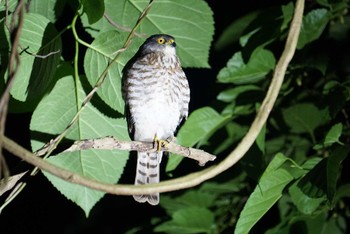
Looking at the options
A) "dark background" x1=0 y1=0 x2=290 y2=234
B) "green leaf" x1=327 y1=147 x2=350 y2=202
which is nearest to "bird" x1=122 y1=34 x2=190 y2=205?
"dark background" x1=0 y1=0 x2=290 y2=234

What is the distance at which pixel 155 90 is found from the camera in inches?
119

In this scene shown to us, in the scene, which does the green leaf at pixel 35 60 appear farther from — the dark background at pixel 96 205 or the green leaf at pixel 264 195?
the dark background at pixel 96 205

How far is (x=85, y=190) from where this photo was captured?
7.47 ft

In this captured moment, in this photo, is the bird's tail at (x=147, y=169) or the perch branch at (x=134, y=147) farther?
the bird's tail at (x=147, y=169)

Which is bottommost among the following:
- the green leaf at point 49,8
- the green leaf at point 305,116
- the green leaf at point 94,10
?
the green leaf at point 305,116

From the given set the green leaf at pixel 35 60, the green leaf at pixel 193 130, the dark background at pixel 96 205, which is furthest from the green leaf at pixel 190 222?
the green leaf at pixel 35 60

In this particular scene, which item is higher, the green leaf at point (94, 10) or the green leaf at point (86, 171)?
the green leaf at point (94, 10)

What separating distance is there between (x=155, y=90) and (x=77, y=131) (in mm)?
796

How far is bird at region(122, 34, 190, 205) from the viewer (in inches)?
117

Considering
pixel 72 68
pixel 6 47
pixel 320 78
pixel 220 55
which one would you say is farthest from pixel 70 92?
pixel 320 78

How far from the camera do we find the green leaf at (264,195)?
87.0 inches

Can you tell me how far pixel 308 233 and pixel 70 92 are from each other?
144cm

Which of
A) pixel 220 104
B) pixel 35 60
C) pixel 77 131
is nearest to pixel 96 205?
pixel 220 104

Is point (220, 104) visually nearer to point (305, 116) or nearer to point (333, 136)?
point (305, 116)
